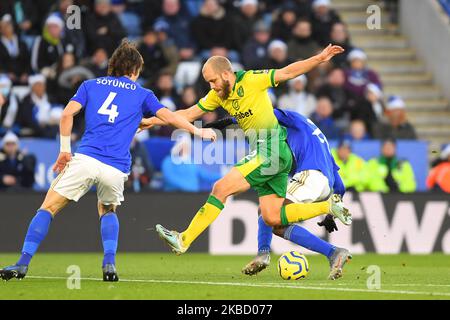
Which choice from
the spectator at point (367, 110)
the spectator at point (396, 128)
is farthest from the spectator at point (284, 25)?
the spectator at point (396, 128)

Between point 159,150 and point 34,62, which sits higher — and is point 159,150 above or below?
below

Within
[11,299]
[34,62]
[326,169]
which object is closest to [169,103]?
[34,62]

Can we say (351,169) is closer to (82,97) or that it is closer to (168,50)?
(168,50)

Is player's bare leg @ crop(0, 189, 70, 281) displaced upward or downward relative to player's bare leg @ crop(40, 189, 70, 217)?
downward

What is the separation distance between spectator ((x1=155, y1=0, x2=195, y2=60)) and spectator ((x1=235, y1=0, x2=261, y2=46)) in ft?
2.79

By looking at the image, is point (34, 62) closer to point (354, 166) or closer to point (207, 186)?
point (207, 186)

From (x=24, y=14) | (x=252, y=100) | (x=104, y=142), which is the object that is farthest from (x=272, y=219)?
(x=24, y=14)

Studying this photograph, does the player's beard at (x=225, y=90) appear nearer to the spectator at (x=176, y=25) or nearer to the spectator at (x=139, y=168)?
the spectator at (x=139, y=168)

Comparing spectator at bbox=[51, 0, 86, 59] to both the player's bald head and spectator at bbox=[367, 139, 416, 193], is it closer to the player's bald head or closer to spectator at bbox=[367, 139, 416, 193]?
spectator at bbox=[367, 139, 416, 193]

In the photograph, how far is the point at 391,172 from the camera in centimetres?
1806

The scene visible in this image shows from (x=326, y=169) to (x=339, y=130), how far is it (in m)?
7.48

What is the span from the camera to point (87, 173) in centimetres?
1060

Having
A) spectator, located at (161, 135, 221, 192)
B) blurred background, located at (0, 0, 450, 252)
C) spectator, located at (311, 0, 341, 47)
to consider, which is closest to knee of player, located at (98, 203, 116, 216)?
blurred background, located at (0, 0, 450, 252)

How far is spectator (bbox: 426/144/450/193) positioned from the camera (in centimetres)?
1816
